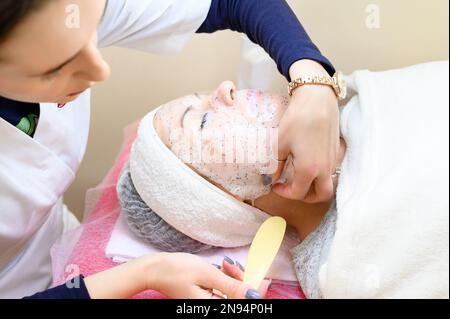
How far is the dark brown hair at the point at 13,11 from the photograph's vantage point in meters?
0.50

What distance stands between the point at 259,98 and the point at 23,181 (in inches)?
15.6

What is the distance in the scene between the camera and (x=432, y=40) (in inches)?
34.2

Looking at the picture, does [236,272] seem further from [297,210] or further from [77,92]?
[77,92]

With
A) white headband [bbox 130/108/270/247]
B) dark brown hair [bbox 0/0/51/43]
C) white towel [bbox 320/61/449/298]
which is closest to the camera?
dark brown hair [bbox 0/0/51/43]

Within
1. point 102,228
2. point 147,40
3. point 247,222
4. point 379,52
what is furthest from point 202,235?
point 379,52

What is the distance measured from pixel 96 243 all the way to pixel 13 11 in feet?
1.74

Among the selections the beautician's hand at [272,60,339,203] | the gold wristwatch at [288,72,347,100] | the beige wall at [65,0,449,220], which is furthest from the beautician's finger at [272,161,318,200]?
the beige wall at [65,0,449,220]

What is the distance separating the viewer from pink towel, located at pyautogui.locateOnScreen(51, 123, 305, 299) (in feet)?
2.71

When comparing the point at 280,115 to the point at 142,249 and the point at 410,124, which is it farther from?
the point at 142,249

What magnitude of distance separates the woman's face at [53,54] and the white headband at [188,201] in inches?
8.5

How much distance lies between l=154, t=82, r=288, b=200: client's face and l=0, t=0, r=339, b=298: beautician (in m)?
0.04

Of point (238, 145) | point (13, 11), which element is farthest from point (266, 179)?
point (13, 11)

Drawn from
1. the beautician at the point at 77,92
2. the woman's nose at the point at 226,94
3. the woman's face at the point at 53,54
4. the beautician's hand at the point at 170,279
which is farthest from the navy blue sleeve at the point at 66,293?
the woman's nose at the point at 226,94

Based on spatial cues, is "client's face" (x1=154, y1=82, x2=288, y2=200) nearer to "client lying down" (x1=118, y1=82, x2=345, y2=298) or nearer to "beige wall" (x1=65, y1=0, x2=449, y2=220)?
"client lying down" (x1=118, y1=82, x2=345, y2=298)
